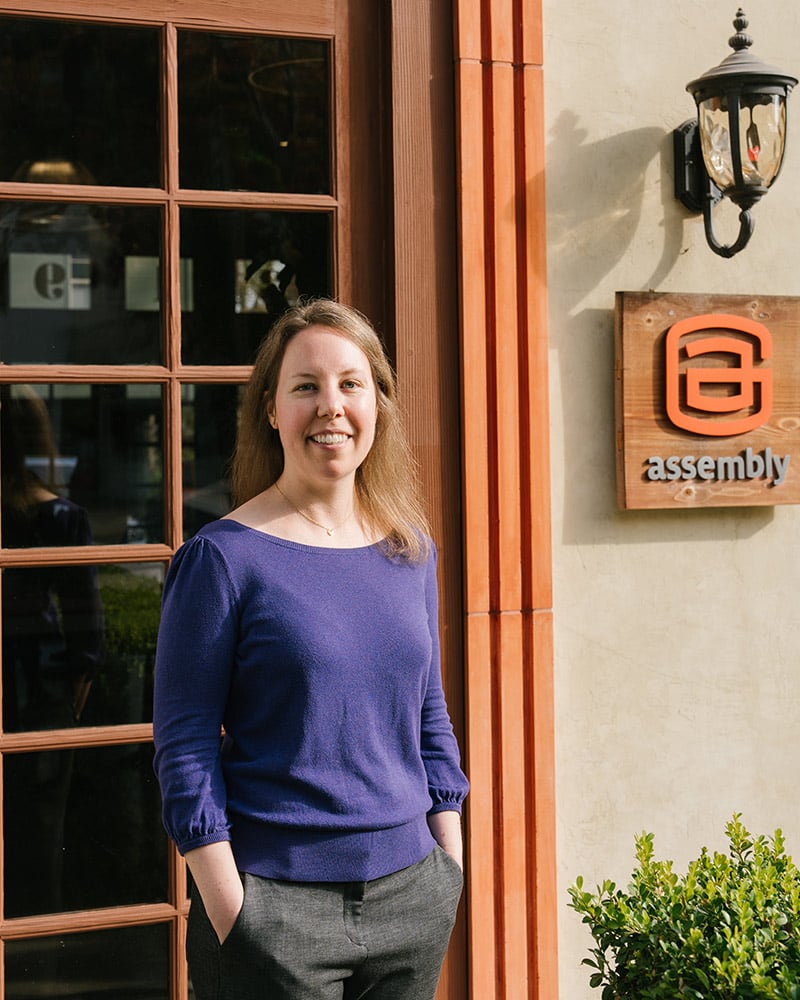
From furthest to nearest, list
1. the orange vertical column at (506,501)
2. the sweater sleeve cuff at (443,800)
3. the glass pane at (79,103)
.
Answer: the orange vertical column at (506,501) → the glass pane at (79,103) → the sweater sleeve cuff at (443,800)

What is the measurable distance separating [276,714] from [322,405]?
55 centimetres

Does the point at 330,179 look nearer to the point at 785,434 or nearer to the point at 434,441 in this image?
the point at 434,441

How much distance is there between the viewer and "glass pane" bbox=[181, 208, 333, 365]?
297 centimetres

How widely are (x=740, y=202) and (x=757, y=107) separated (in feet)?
0.76

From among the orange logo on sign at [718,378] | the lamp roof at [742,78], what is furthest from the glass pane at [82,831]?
the lamp roof at [742,78]

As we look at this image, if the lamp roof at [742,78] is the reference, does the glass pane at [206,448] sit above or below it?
below

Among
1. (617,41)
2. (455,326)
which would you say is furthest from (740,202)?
(455,326)

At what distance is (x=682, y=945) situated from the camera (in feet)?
7.72

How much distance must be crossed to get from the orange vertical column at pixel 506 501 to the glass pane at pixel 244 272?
399 mm

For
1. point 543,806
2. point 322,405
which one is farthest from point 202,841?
point 543,806

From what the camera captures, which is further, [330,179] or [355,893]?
[330,179]

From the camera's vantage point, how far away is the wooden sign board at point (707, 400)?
3143 mm

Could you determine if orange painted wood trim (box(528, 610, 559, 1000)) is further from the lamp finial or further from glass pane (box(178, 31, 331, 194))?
the lamp finial

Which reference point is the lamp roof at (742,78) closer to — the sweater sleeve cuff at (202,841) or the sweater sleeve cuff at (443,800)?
the sweater sleeve cuff at (443,800)
